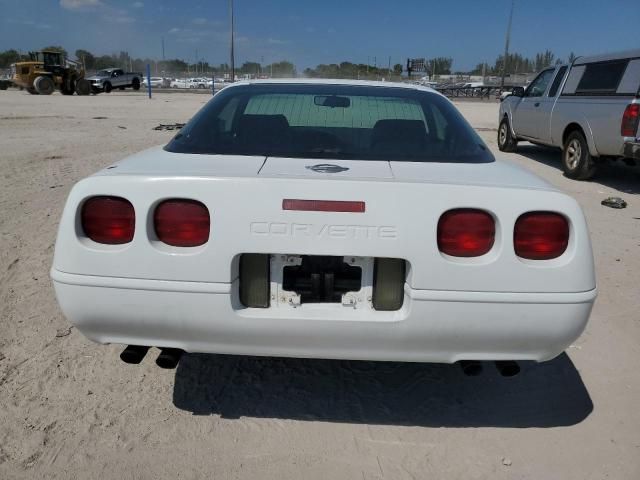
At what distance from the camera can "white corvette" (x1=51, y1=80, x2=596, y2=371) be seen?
1965mm

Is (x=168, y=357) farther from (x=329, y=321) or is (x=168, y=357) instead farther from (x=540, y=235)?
(x=540, y=235)

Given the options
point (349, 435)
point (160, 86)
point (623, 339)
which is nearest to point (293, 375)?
point (349, 435)

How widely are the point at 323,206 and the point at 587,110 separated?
7704mm

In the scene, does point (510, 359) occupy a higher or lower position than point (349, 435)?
higher

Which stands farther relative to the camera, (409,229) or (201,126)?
(201,126)

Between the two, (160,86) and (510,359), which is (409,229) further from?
(160,86)

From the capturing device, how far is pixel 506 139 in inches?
462

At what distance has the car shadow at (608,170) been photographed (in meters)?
Answer: 8.34

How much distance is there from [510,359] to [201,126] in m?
1.88

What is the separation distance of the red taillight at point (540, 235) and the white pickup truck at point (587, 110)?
6222 millimetres

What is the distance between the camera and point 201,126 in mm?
2820

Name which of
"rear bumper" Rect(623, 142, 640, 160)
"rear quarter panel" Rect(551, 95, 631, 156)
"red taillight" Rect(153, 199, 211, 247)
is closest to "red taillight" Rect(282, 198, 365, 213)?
"red taillight" Rect(153, 199, 211, 247)

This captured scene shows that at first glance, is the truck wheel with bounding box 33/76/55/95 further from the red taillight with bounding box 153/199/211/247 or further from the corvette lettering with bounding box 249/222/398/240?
the corvette lettering with bounding box 249/222/398/240

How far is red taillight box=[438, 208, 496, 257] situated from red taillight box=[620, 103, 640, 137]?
6498 millimetres
